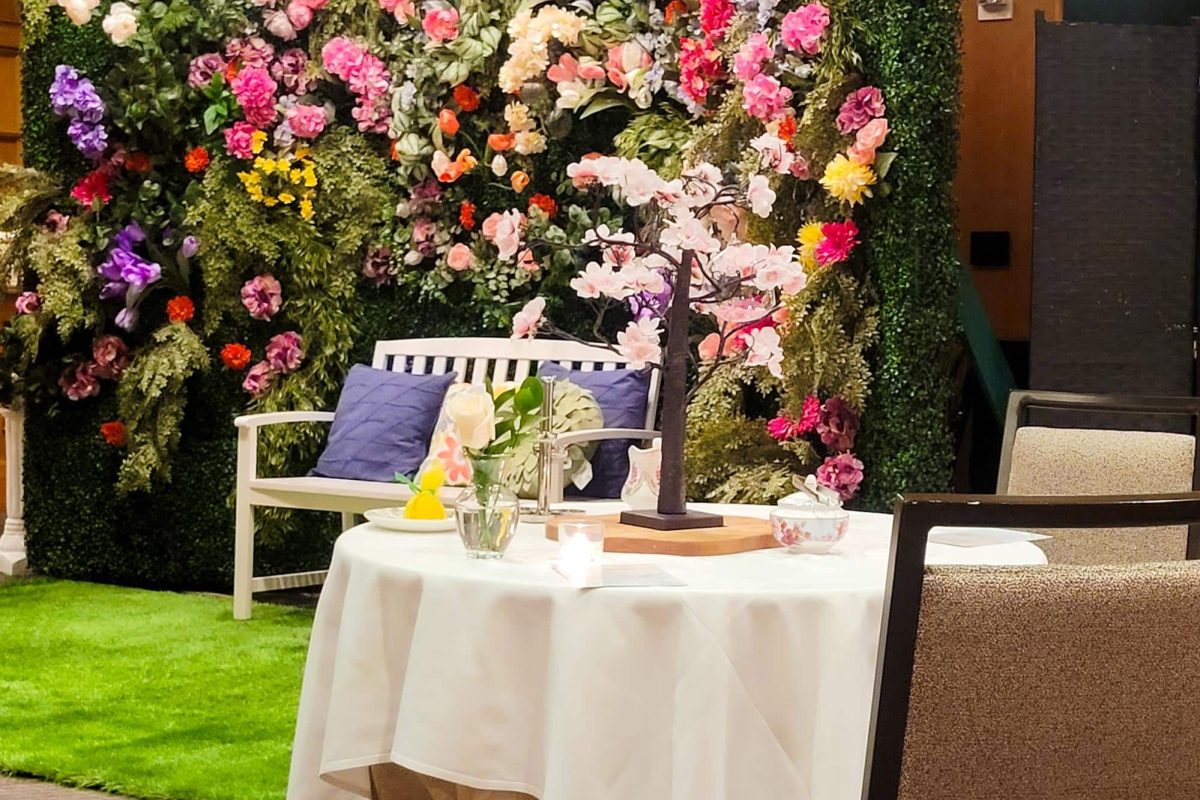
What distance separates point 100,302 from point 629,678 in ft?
13.5

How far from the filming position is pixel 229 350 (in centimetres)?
550

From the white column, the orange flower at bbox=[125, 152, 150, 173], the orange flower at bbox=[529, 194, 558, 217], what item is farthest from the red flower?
the orange flower at bbox=[529, 194, 558, 217]

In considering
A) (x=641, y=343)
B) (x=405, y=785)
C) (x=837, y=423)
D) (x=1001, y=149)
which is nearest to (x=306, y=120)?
(x=837, y=423)

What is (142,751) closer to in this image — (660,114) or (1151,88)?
(660,114)

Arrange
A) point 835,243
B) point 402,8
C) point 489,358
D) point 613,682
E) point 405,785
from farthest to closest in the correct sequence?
1. point 402,8
2. point 489,358
3. point 835,243
4. point 405,785
5. point 613,682

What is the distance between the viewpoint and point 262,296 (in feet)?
17.8

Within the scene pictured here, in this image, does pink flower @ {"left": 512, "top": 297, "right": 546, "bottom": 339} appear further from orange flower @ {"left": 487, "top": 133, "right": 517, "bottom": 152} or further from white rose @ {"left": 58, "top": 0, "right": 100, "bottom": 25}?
white rose @ {"left": 58, "top": 0, "right": 100, "bottom": 25}

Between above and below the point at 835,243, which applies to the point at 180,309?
below

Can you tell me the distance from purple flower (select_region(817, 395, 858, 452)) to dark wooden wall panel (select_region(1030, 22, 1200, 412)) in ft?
1.84

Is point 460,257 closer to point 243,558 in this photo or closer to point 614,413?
point 614,413

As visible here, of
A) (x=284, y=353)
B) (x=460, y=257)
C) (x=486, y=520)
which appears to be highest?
(x=460, y=257)

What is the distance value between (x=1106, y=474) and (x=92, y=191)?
4.00 metres

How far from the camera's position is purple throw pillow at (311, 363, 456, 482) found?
4902 mm

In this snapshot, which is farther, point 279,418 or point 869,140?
point 279,418
